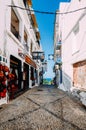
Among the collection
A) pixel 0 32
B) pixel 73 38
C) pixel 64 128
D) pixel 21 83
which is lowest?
pixel 64 128

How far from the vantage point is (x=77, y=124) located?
180 inches

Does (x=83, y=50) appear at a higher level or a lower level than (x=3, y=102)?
higher

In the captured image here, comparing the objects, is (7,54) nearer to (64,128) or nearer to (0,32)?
(0,32)

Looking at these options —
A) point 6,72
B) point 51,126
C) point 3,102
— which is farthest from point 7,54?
point 51,126

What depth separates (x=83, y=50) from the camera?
917 centimetres

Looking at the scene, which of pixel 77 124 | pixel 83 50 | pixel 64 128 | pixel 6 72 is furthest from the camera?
pixel 83 50

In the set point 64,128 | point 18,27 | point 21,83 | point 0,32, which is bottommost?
point 64,128

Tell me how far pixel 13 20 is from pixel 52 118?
8.90 m

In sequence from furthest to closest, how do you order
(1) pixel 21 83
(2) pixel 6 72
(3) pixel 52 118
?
(1) pixel 21 83
(2) pixel 6 72
(3) pixel 52 118

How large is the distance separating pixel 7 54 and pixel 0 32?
1204 millimetres

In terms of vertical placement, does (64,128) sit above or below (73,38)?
below

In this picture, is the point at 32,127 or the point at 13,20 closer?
the point at 32,127

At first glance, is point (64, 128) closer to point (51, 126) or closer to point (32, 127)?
point (51, 126)

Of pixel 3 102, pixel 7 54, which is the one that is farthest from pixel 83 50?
pixel 3 102
